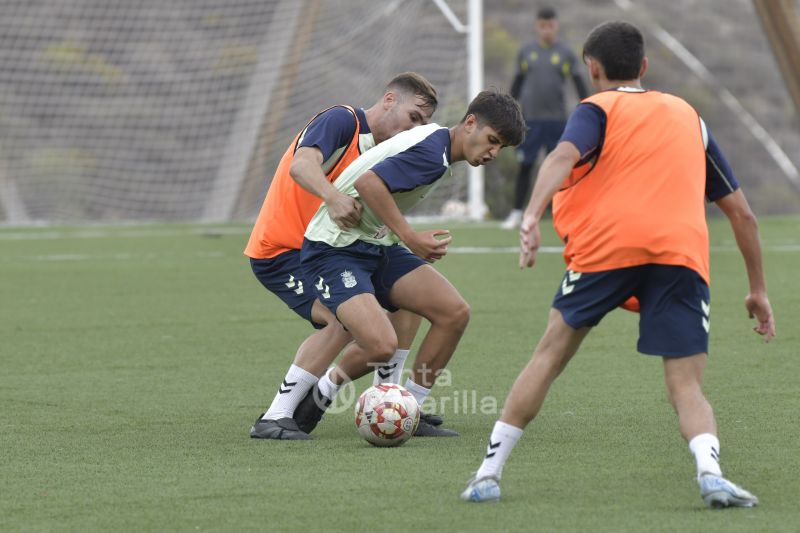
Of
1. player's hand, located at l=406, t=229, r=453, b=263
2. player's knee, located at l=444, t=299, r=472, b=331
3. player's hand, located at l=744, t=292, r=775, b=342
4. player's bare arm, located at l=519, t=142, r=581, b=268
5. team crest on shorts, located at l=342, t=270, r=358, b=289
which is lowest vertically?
player's knee, located at l=444, t=299, r=472, b=331

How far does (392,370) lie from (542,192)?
215 centimetres

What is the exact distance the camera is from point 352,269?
5828 millimetres

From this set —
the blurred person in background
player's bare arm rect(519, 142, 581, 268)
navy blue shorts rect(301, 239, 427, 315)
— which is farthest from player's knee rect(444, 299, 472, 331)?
the blurred person in background

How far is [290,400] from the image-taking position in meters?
5.96

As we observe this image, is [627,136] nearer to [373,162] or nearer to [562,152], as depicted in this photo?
[562,152]

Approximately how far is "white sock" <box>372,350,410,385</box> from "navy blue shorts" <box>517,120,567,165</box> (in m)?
10.6

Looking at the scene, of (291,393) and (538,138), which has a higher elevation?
(538,138)

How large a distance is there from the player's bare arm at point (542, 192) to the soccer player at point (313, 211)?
54.2 inches

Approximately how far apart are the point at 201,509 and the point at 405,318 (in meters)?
2.03

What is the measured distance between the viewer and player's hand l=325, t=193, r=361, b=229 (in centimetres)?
561

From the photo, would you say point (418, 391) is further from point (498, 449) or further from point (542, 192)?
point (542, 192)

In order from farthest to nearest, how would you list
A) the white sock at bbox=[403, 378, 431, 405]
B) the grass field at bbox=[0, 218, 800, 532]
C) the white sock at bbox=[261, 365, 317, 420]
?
the white sock at bbox=[403, 378, 431, 405] < the white sock at bbox=[261, 365, 317, 420] < the grass field at bbox=[0, 218, 800, 532]

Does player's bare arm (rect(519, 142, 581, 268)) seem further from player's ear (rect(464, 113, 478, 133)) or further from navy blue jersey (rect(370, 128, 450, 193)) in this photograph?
navy blue jersey (rect(370, 128, 450, 193))

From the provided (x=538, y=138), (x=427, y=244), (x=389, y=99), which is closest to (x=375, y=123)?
(x=389, y=99)
